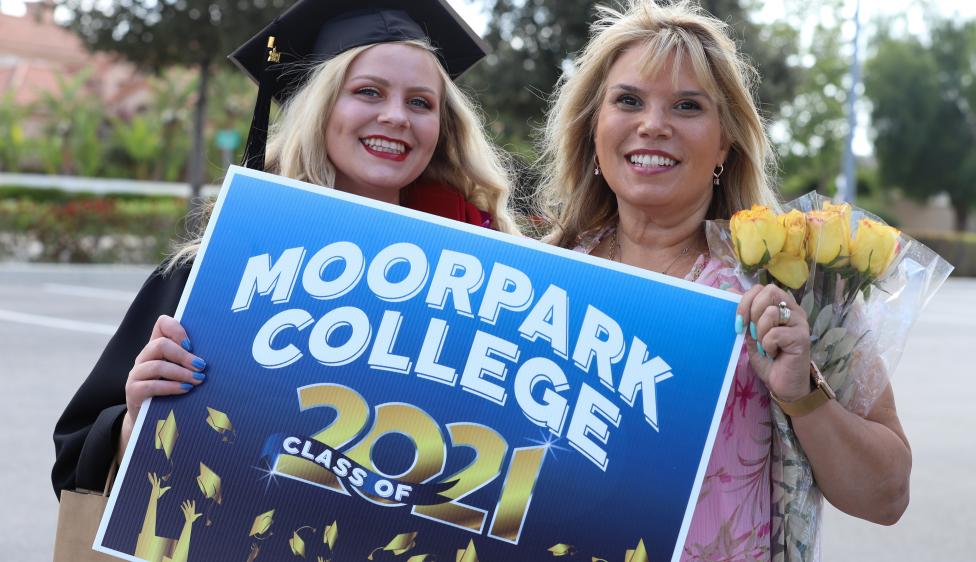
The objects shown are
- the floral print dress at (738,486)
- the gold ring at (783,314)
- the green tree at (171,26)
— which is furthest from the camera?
the green tree at (171,26)

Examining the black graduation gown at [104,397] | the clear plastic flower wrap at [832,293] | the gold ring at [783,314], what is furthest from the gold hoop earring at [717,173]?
the black graduation gown at [104,397]

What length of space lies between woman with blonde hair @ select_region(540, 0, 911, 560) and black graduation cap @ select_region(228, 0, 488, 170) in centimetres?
36

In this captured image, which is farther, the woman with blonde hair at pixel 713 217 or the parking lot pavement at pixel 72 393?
the parking lot pavement at pixel 72 393

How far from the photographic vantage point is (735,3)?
693 inches

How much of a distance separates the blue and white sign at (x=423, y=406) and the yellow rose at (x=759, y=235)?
106mm

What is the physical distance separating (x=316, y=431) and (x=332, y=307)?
0.24 m

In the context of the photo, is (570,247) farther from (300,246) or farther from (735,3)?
(735,3)

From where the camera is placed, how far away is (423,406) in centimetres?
204

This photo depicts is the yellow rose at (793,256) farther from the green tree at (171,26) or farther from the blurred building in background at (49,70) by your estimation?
the blurred building in background at (49,70)

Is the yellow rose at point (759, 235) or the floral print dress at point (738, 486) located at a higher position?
the yellow rose at point (759, 235)

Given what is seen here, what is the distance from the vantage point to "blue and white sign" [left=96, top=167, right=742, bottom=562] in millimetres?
2004

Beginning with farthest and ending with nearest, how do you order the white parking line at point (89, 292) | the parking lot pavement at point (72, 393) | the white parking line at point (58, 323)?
the white parking line at point (89, 292), the white parking line at point (58, 323), the parking lot pavement at point (72, 393)

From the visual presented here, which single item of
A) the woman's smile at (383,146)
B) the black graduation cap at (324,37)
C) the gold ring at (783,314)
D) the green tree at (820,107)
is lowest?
the gold ring at (783,314)

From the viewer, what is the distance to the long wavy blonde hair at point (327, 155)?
2561 millimetres
